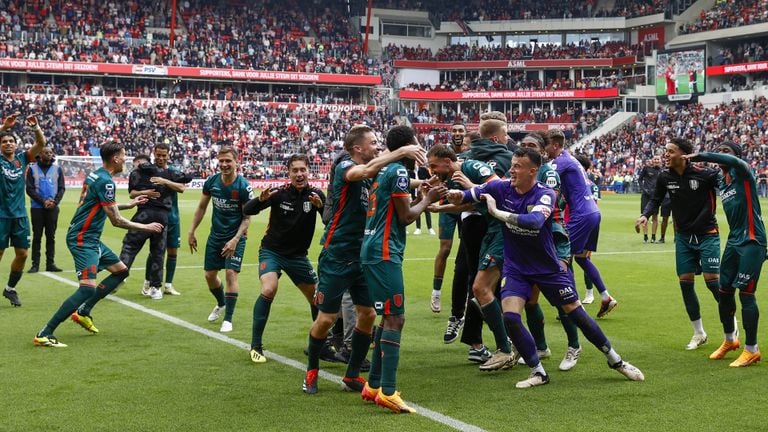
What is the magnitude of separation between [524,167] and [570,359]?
206 cm

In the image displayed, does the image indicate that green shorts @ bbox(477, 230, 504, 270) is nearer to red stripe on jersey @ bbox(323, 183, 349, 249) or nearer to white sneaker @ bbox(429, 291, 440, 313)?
red stripe on jersey @ bbox(323, 183, 349, 249)

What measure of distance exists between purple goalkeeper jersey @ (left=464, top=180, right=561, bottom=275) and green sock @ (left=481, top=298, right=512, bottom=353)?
56 cm

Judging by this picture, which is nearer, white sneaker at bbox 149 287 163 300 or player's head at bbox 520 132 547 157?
player's head at bbox 520 132 547 157

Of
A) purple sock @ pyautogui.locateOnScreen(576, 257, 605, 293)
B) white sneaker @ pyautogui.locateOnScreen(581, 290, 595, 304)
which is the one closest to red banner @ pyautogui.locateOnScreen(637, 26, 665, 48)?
white sneaker @ pyautogui.locateOnScreen(581, 290, 595, 304)

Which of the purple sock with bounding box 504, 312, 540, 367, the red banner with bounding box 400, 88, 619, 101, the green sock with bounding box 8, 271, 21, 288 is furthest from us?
the red banner with bounding box 400, 88, 619, 101

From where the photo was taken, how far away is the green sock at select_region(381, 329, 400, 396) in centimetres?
709

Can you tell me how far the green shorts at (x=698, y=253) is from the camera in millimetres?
9352

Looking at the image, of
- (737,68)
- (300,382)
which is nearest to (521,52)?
(737,68)

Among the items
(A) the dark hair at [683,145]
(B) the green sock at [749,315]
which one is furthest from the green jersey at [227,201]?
(B) the green sock at [749,315]

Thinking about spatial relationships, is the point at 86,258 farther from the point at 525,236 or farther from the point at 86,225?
the point at 525,236

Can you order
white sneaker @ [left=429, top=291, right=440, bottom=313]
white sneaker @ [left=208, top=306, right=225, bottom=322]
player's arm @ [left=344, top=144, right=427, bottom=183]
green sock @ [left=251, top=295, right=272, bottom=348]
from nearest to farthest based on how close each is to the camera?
1. player's arm @ [left=344, top=144, right=427, bottom=183]
2. green sock @ [left=251, top=295, right=272, bottom=348]
3. white sneaker @ [left=208, top=306, right=225, bottom=322]
4. white sneaker @ [left=429, top=291, right=440, bottom=313]

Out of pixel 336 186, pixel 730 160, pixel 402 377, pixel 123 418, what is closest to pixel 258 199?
pixel 336 186

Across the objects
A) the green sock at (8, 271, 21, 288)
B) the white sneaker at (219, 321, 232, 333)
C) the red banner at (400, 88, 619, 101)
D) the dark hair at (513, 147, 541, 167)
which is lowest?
the white sneaker at (219, 321, 232, 333)

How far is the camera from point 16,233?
12641 millimetres
